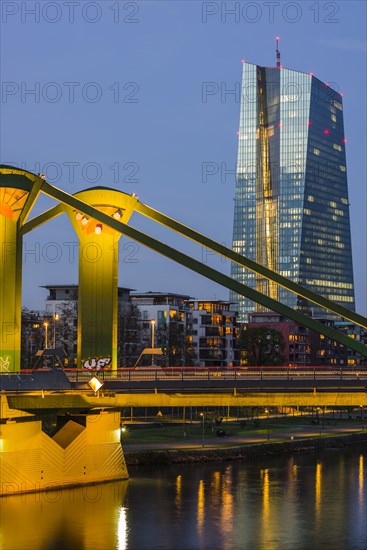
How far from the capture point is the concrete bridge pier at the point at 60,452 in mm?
60781

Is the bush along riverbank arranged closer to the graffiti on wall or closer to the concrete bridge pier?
the graffiti on wall

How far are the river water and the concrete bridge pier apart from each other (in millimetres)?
978

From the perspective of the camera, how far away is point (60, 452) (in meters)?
64.2

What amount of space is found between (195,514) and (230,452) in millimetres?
29464

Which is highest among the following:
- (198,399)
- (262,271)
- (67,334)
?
(262,271)

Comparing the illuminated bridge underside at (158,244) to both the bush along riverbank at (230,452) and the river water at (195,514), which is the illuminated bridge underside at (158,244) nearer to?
the bush along riverbank at (230,452)

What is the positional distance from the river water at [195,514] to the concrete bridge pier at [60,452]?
3.21ft

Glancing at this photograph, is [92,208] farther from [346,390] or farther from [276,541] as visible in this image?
[276,541]

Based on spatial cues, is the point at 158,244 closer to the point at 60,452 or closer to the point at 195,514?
the point at 60,452

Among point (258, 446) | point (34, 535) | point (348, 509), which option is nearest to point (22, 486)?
point (34, 535)

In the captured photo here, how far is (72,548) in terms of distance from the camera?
50.7m

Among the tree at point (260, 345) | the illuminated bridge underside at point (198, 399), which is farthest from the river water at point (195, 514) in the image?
the tree at point (260, 345)

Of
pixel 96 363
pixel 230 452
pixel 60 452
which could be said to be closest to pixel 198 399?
pixel 60 452

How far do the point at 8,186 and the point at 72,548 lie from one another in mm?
29390
